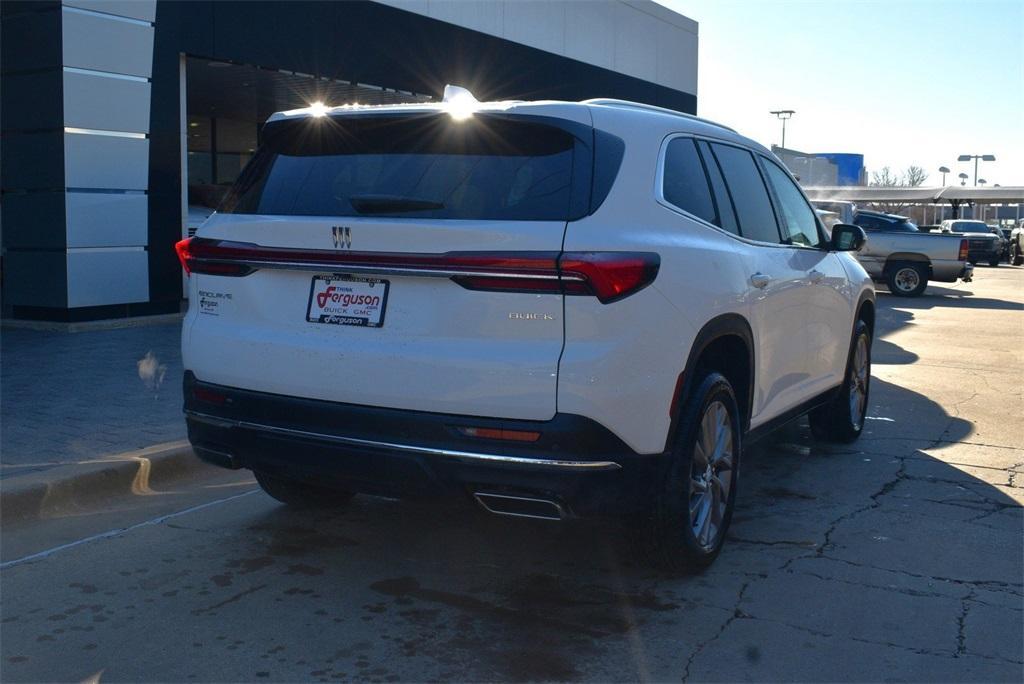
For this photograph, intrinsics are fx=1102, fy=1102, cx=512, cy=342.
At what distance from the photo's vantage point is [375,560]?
493 centimetres

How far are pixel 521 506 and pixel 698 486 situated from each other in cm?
107

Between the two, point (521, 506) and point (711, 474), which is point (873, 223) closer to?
point (711, 474)

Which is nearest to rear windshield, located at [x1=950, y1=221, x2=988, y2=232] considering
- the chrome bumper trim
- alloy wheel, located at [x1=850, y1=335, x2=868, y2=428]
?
alloy wheel, located at [x1=850, y1=335, x2=868, y2=428]

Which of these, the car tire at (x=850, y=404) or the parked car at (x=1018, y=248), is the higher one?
the parked car at (x=1018, y=248)

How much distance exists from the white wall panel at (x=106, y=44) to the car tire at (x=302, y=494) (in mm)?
8487

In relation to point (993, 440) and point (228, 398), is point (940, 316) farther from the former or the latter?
point (228, 398)

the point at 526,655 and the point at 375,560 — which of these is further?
the point at 375,560

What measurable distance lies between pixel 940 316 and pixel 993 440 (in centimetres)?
1103

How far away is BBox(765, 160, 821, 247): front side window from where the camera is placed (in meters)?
6.10

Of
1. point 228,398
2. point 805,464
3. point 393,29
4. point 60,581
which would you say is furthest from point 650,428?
point 393,29

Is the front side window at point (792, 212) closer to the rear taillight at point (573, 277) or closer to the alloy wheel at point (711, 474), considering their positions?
the alloy wheel at point (711, 474)

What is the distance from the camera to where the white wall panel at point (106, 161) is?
12.4m

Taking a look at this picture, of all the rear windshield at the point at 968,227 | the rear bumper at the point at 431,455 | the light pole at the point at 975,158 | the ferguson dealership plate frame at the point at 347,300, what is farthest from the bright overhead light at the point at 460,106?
the light pole at the point at 975,158

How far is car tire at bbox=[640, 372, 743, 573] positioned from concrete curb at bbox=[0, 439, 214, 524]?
10.4ft
